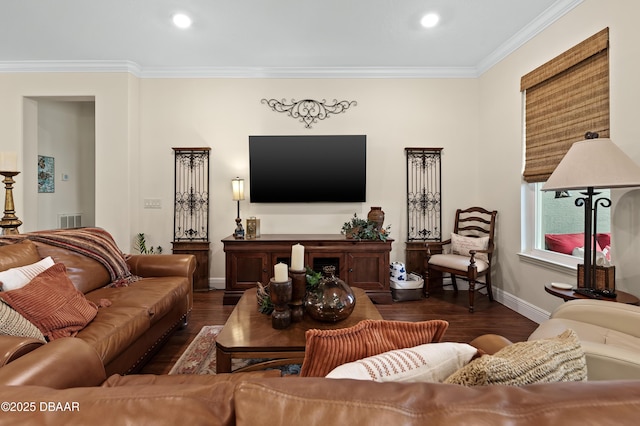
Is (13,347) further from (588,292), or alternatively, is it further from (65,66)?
(65,66)

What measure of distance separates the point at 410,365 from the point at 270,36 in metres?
3.39

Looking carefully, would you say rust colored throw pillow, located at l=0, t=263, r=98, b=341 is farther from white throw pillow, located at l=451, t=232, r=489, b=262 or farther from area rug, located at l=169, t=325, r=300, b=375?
white throw pillow, located at l=451, t=232, r=489, b=262

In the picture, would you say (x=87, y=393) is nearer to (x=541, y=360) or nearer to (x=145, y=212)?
(x=541, y=360)

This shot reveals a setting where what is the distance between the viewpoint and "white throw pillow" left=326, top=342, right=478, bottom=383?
2.30 ft

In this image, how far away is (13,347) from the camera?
1106 mm

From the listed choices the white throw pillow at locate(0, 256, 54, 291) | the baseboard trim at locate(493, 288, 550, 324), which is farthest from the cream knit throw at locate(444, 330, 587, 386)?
the baseboard trim at locate(493, 288, 550, 324)

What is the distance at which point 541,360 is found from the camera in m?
0.65

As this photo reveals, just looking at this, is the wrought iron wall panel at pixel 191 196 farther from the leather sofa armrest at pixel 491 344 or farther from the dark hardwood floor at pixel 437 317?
the leather sofa armrest at pixel 491 344

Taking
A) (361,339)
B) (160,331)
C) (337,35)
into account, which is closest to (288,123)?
(337,35)

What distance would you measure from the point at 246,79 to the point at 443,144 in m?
2.68

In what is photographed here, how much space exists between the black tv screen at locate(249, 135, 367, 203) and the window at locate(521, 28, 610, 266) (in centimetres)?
177

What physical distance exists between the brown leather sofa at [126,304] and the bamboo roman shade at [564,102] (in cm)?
339

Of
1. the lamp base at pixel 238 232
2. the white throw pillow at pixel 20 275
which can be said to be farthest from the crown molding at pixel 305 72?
the white throw pillow at pixel 20 275

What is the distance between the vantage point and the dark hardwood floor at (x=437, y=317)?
2.42m
